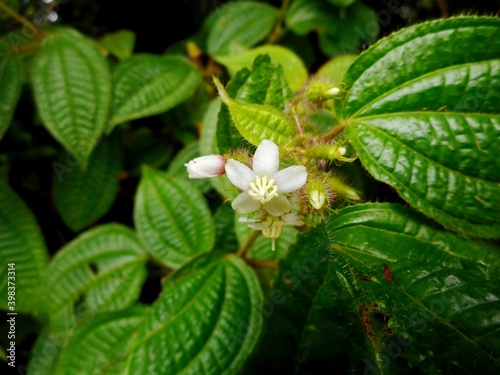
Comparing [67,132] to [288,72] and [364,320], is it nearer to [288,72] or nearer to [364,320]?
[288,72]

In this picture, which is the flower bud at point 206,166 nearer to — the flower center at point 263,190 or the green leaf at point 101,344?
the flower center at point 263,190

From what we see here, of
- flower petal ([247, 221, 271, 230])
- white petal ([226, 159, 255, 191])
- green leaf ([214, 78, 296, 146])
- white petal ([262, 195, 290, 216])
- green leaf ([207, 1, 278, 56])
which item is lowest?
flower petal ([247, 221, 271, 230])

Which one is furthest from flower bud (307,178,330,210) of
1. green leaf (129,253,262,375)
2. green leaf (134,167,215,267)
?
green leaf (134,167,215,267)

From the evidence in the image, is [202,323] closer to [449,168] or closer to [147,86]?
[449,168]

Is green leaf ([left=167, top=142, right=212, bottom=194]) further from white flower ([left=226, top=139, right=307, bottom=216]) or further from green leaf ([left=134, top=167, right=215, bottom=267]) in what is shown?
white flower ([left=226, top=139, right=307, bottom=216])

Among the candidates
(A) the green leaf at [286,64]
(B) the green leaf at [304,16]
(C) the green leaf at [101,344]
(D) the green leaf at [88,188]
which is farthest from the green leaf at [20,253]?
(B) the green leaf at [304,16]

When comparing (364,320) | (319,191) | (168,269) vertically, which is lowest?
(168,269)

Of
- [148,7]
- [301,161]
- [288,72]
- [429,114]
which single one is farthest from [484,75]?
[148,7]
